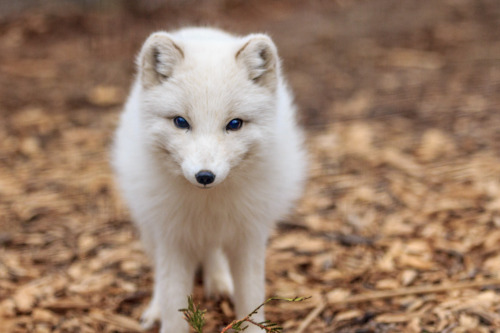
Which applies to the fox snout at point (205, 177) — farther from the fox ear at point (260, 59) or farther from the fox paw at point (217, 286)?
the fox paw at point (217, 286)

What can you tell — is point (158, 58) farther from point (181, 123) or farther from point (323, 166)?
point (323, 166)

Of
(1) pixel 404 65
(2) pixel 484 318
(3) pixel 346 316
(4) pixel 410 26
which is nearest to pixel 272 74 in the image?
(3) pixel 346 316

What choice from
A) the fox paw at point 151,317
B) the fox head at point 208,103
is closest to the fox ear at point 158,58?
the fox head at point 208,103

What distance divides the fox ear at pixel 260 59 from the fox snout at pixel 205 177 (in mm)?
582

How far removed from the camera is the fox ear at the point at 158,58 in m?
2.75

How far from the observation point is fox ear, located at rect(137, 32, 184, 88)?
275 centimetres

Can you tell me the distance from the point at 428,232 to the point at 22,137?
3835 millimetres

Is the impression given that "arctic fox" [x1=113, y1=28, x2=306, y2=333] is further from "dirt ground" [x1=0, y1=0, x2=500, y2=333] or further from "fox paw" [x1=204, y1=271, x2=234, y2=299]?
"dirt ground" [x1=0, y1=0, x2=500, y2=333]

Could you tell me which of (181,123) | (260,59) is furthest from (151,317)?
(260,59)

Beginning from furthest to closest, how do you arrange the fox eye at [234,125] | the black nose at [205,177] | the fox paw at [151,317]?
the fox paw at [151,317] → the fox eye at [234,125] → the black nose at [205,177]

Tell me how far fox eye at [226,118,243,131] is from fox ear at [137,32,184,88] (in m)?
0.38

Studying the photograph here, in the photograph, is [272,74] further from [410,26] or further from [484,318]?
[410,26]

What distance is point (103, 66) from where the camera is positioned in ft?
24.0

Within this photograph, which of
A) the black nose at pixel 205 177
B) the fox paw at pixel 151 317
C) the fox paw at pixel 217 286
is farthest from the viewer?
the fox paw at pixel 217 286
